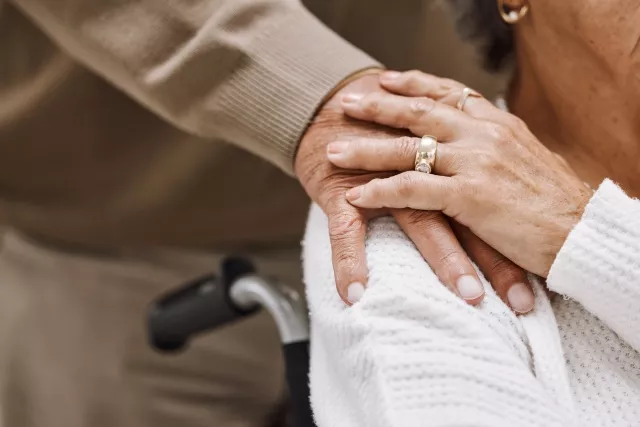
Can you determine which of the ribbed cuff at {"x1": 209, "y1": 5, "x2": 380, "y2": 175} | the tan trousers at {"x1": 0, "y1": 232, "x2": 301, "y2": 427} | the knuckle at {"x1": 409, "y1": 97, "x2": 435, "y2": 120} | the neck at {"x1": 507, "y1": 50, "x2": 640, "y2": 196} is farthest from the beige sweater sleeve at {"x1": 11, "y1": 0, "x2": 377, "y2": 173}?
the tan trousers at {"x1": 0, "y1": 232, "x2": 301, "y2": 427}

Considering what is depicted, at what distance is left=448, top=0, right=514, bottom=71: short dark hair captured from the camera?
0.95m

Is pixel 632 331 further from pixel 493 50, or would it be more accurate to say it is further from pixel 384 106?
pixel 493 50

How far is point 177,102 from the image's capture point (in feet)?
3.05

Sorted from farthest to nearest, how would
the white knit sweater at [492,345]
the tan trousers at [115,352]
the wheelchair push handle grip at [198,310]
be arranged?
1. the tan trousers at [115,352]
2. the wheelchair push handle grip at [198,310]
3. the white knit sweater at [492,345]

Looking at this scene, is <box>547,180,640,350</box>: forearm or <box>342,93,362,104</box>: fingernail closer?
<box>547,180,640,350</box>: forearm

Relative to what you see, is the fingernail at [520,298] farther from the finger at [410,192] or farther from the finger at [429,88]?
the finger at [429,88]

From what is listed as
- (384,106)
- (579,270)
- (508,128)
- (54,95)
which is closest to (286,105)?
(384,106)

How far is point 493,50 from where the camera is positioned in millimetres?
987

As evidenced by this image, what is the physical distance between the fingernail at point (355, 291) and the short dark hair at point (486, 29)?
1.38 ft

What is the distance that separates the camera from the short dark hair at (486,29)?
3.11ft

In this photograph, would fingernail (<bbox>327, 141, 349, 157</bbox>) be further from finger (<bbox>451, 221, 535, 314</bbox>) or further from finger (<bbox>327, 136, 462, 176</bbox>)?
finger (<bbox>451, 221, 535, 314</bbox>)

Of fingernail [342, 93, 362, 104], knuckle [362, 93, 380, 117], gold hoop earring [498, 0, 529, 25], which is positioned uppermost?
gold hoop earring [498, 0, 529, 25]

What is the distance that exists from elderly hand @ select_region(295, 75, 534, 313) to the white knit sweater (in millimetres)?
14

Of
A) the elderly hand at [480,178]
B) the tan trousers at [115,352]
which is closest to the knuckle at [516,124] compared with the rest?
the elderly hand at [480,178]
